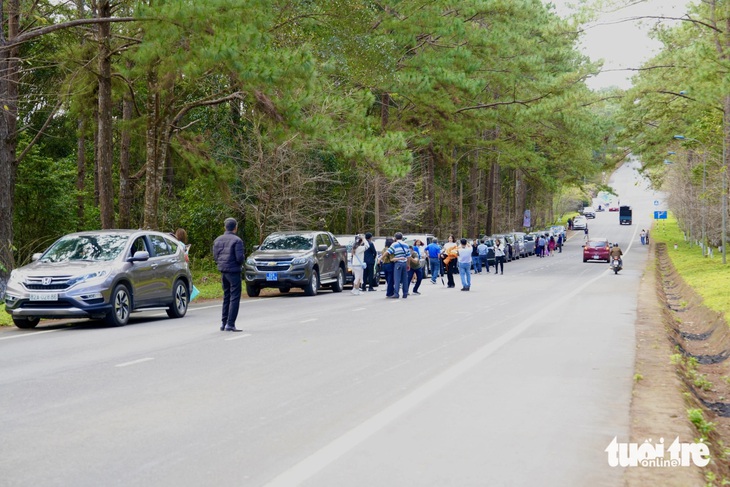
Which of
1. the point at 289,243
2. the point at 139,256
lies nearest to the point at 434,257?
the point at 289,243

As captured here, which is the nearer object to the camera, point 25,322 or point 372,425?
point 372,425

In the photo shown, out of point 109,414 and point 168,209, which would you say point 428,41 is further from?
point 109,414

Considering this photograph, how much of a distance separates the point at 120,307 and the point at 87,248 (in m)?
1.44

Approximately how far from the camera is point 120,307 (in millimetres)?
16109

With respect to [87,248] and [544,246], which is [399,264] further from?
[544,246]

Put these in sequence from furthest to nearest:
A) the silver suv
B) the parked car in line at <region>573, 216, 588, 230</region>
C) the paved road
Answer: the parked car in line at <region>573, 216, 588, 230</region> → the silver suv → the paved road

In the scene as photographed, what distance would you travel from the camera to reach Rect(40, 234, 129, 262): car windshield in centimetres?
1645

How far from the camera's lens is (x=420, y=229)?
188ft

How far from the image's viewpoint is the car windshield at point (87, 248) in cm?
1645

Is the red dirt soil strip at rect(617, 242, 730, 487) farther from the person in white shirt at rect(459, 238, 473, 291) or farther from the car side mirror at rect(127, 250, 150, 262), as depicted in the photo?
the car side mirror at rect(127, 250, 150, 262)

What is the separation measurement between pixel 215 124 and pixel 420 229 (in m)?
23.7

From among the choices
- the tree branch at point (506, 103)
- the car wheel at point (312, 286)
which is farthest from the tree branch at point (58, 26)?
the tree branch at point (506, 103)

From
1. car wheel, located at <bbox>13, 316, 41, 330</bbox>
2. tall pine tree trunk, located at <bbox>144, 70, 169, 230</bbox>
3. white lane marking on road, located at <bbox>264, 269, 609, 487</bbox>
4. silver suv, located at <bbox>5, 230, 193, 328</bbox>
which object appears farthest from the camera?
tall pine tree trunk, located at <bbox>144, 70, 169, 230</bbox>

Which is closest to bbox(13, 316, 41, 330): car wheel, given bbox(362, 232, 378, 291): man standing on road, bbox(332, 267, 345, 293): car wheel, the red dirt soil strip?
the red dirt soil strip
